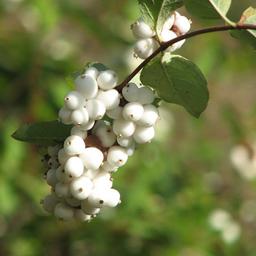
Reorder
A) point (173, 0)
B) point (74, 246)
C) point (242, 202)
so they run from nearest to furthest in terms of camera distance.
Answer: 1. point (173, 0)
2. point (74, 246)
3. point (242, 202)

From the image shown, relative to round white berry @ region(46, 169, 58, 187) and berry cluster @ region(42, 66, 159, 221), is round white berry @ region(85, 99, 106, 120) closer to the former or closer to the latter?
berry cluster @ region(42, 66, 159, 221)

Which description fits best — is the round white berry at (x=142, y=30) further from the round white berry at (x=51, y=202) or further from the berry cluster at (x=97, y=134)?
the round white berry at (x=51, y=202)

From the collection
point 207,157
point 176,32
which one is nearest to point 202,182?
point 207,157

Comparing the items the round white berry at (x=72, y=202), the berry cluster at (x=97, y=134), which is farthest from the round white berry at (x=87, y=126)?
the round white berry at (x=72, y=202)

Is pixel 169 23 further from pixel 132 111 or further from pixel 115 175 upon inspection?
pixel 115 175

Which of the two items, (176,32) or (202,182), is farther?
(202,182)

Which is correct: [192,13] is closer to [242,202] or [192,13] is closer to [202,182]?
[202,182]
